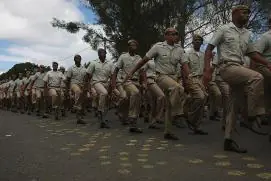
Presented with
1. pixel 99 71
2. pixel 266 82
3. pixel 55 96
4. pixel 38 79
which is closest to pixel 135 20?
pixel 38 79

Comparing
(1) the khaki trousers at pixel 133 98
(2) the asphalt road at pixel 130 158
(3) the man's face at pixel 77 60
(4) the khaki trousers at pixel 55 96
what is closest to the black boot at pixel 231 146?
(2) the asphalt road at pixel 130 158

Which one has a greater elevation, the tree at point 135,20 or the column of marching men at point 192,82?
the tree at point 135,20

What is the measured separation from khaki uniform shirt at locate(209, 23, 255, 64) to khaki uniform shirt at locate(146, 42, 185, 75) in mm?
1889

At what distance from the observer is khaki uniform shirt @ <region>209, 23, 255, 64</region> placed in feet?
23.6

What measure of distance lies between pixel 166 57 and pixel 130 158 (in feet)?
9.58

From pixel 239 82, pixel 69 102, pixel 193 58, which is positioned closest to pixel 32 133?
pixel 193 58

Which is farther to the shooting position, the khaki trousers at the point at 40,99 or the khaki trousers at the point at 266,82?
the khaki trousers at the point at 40,99

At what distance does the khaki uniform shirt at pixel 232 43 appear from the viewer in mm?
7203

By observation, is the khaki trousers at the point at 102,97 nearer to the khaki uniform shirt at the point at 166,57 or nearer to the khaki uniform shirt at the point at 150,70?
the khaki uniform shirt at the point at 150,70

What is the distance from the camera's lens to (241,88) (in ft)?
23.6

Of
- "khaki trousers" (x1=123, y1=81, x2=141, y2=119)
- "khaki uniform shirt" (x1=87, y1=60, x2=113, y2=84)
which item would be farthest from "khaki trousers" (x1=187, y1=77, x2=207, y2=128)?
"khaki uniform shirt" (x1=87, y1=60, x2=113, y2=84)

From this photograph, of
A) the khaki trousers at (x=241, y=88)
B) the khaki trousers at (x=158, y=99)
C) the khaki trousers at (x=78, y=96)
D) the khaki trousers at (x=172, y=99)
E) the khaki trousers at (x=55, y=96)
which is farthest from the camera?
the khaki trousers at (x=55, y=96)

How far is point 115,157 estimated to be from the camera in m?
6.88

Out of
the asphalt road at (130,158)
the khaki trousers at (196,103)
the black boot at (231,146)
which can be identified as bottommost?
the asphalt road at (130,158)
